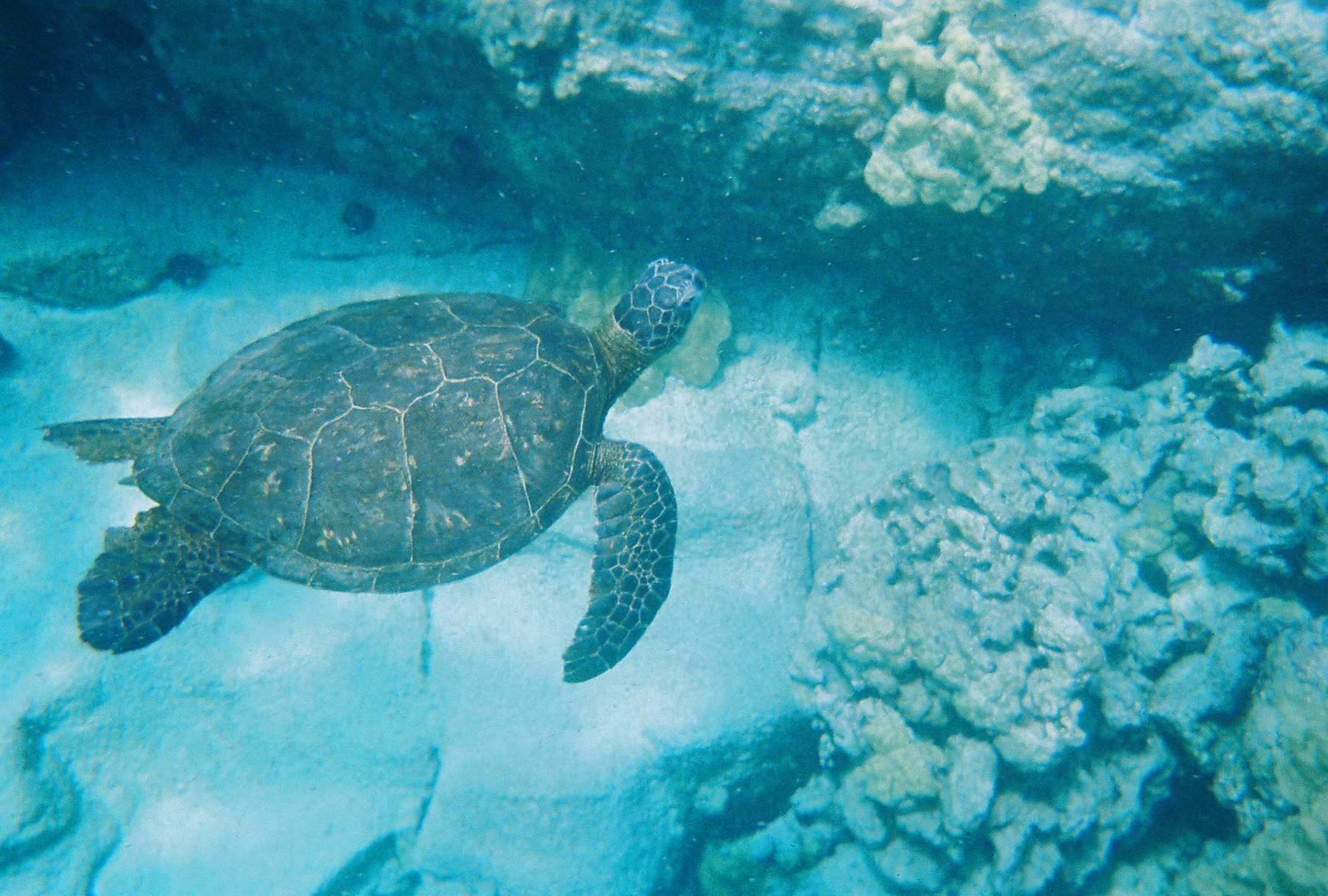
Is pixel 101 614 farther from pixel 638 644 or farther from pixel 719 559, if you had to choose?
pixel 719 559

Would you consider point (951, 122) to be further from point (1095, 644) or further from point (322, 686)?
point (322, 686)

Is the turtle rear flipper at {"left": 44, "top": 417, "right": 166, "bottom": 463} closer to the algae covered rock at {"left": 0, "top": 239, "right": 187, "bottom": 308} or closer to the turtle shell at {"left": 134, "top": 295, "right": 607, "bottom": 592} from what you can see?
the turtle shell at {"left": 134, "top": 295, "right": 607, "bottom": 592}

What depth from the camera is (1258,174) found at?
3246 mm

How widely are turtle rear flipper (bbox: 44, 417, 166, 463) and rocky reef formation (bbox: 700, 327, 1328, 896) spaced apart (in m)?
4.79

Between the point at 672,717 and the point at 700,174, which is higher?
the point at 700,174

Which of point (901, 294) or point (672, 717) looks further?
point (901, 294)

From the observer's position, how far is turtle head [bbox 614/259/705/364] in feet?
12.8

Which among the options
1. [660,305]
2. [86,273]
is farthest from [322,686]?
[86,273]

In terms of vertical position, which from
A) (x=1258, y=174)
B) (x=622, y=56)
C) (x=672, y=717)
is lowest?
(x=672, y=717)

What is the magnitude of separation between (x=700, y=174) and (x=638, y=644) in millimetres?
3609

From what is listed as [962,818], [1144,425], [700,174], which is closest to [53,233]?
[700,174]

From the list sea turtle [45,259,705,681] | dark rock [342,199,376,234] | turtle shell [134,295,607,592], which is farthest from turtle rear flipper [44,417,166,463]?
dark rock [342,199,376,234]

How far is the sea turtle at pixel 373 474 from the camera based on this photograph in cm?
309

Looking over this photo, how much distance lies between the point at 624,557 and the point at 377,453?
62.8 inches
